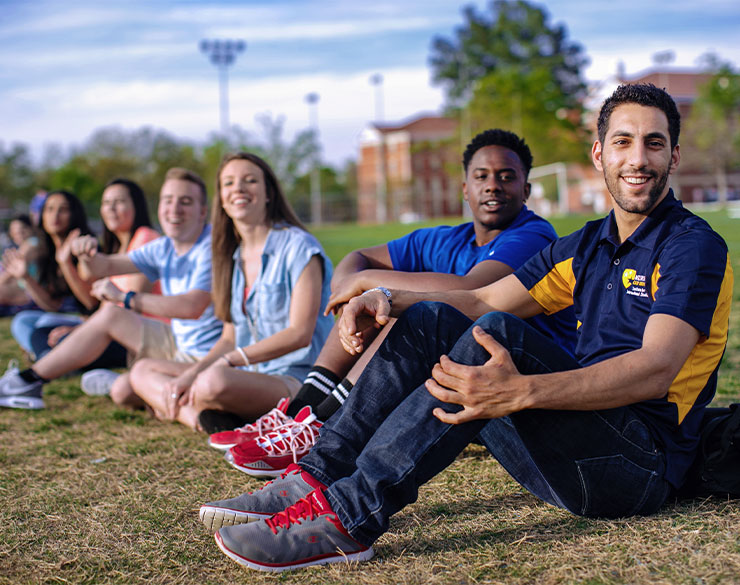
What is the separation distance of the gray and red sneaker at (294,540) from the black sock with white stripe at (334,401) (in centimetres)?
88

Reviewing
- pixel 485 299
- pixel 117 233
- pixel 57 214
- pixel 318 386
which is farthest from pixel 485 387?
pixel 57 214

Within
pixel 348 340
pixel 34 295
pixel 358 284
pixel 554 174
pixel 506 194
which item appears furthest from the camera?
pixel 554 174

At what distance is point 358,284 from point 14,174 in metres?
60.5

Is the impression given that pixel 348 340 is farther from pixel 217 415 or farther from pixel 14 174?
pixel 14 174

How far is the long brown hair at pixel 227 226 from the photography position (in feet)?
15.4

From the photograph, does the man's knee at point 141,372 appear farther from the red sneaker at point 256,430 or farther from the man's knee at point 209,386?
the red sneaker at point 256,430

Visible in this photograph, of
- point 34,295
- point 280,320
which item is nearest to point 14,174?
point 34,295

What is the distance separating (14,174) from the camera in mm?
56844

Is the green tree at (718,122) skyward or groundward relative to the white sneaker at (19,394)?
skyward

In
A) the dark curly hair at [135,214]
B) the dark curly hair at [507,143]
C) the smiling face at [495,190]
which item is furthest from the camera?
the dark curly hair at [135,214]

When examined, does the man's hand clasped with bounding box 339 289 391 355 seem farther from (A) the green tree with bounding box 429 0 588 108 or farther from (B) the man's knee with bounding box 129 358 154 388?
(A) the green tree with bounding box 429 0 588 108

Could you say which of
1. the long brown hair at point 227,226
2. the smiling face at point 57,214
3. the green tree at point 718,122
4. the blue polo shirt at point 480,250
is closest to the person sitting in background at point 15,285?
the smiling face at point 57,214

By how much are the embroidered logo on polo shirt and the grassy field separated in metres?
0.85

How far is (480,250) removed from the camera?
4.06 metres
